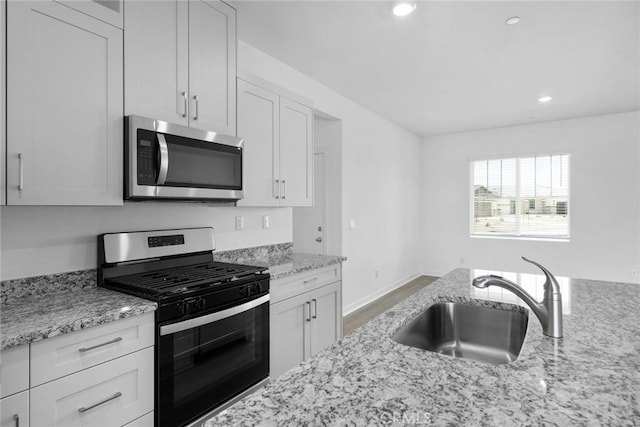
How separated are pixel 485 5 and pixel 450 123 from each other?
339 centimetres

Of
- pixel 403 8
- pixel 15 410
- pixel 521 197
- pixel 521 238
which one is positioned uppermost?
pixel 403 8

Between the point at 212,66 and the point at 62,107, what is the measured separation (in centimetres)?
89

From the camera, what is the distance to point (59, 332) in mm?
1230

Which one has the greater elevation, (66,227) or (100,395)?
(66,227)

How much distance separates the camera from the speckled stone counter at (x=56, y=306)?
47.5 inches

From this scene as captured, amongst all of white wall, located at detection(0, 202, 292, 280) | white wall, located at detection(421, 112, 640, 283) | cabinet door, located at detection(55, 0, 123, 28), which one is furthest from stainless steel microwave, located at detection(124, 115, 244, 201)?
white wall, located at detection(421, 112, 640, 283)

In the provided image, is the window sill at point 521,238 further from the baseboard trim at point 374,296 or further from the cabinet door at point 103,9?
the cabinet door at point 103,9

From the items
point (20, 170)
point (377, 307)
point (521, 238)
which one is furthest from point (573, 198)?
point (20, 170)

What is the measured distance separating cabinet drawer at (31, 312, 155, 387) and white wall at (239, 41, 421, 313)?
7.32 ft

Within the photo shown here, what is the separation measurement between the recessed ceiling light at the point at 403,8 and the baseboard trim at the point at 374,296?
3.13 metres

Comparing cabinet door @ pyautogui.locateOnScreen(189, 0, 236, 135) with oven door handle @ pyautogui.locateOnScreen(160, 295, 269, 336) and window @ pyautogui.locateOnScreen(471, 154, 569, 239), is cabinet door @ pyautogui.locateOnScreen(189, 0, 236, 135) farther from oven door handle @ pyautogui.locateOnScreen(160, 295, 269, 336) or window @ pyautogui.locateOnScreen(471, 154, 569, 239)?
window @ pyautogui.locateOnScreen(471, 154, 569, 239)

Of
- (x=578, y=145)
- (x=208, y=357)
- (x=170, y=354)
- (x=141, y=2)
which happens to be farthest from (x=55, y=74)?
(x=578, y=145)

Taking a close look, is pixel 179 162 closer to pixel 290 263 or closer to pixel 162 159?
pixel 162 159

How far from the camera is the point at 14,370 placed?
1.15 m
